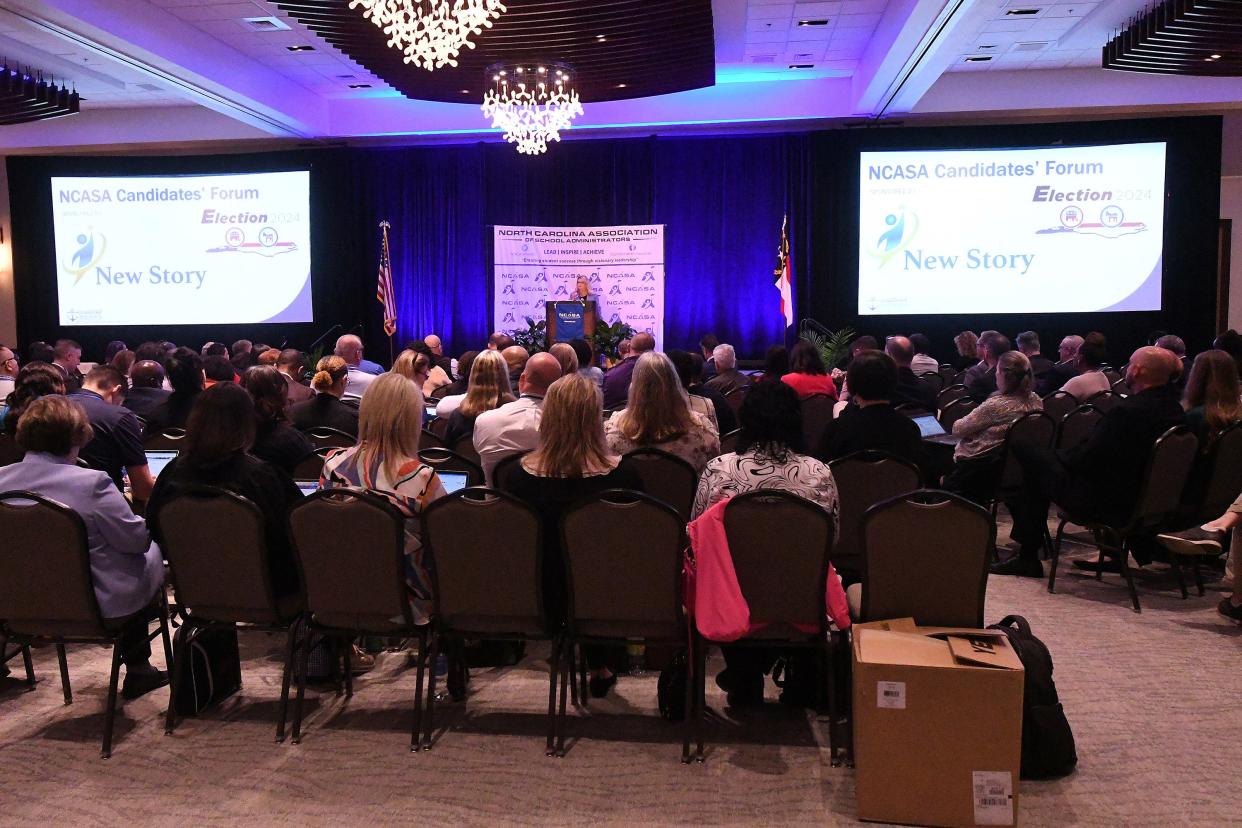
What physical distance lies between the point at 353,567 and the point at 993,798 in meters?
2.16

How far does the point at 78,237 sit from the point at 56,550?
40.8 ft

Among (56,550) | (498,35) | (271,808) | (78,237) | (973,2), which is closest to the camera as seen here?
(271,808)

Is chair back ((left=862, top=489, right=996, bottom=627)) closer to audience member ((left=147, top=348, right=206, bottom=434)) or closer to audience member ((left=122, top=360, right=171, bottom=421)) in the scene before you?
audience member ((left=147, top=348, right=206, bottom=434))

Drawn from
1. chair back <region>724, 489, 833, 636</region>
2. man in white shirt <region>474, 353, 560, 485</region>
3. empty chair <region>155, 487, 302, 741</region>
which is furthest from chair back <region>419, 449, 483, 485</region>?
chair back <region>724, 489, 833, 636</region>

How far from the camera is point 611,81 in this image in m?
10.4

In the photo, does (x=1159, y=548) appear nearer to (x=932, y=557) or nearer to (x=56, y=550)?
(x=932, y=557)

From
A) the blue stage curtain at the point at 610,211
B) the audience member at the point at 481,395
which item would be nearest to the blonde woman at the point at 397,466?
the audience member at the point at 481,395

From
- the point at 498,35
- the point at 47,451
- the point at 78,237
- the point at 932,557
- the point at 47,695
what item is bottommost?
the point at 47,695

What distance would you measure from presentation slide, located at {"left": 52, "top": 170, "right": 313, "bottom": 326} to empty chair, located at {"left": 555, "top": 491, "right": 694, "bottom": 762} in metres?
11.4

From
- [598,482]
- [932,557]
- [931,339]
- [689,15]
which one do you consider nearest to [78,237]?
[689,15]

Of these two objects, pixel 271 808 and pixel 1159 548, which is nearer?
pixel 271 808

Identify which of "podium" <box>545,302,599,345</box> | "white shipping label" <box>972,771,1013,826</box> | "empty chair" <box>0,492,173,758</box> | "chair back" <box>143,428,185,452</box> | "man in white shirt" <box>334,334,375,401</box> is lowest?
"white shipping label" <box>972,771,1013,826</box>

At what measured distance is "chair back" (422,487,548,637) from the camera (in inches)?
130

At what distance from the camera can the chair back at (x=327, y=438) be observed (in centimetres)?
493
